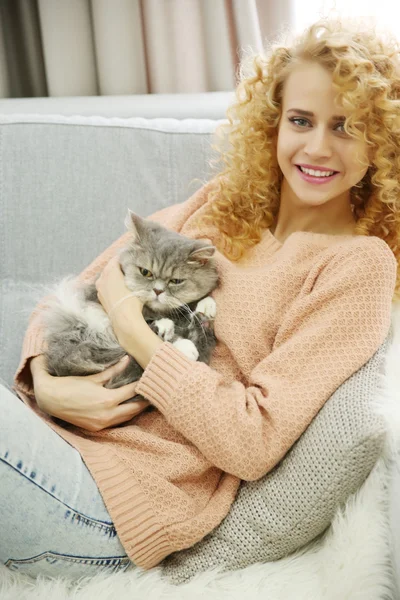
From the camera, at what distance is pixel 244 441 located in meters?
1.18

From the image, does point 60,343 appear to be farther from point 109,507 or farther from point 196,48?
point 196,48

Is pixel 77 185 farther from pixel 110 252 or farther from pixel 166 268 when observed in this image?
pixel 166 268

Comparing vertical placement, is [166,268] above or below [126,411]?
above

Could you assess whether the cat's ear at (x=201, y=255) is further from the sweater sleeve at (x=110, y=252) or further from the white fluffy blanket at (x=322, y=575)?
the white fluffy blanket at (x=322, y=575)

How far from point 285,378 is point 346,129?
22.9 inches

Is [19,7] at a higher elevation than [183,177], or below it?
higher

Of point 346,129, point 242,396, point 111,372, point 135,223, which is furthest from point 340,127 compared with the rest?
point 111,372

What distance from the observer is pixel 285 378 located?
1.23 meters

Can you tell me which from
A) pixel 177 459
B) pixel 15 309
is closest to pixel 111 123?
pixel 15 309

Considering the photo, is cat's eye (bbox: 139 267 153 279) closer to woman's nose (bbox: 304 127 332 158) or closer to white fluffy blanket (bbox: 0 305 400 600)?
woman's nose (bbox: 304 127 332 158)

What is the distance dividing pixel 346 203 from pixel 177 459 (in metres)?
0.81

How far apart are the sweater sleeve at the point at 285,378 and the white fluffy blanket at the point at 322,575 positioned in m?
0.11

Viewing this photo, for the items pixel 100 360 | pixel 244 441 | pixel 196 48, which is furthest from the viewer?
pixel 196 48

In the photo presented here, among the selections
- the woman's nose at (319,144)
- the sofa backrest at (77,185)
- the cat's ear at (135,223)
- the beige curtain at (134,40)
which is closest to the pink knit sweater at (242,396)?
the woman's nose at (319,144)
